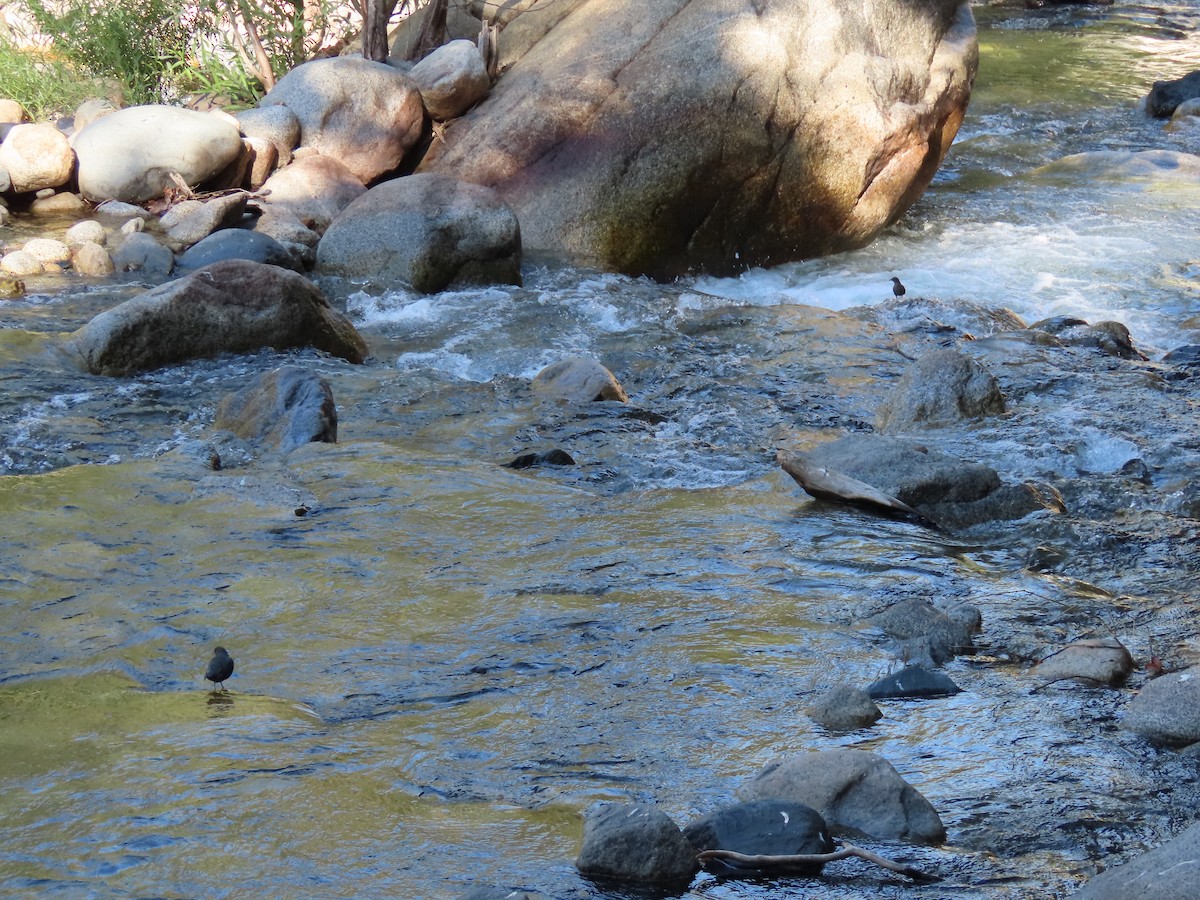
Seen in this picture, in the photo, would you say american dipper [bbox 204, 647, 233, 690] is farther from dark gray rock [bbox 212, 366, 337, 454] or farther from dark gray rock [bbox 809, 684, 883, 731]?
dark gray rock [bbox 212, 366, 337, 454]

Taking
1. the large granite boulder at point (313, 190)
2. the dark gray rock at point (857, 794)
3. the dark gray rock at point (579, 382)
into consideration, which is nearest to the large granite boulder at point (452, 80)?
the large granite boulder at point (313, 190)

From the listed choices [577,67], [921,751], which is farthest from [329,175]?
[921,751]

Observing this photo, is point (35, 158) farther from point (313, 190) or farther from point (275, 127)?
point (313, 190)

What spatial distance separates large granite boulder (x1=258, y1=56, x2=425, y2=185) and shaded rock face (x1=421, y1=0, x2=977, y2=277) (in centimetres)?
33

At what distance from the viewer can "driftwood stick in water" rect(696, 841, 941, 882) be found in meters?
2.42

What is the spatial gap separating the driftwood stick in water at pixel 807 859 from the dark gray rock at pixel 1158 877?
31cm

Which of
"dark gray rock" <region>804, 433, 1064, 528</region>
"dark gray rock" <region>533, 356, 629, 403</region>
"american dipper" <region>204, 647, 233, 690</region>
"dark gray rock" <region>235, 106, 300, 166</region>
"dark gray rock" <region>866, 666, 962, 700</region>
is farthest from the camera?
"dark gray rock" <region>235, 106, 300, 166</region>

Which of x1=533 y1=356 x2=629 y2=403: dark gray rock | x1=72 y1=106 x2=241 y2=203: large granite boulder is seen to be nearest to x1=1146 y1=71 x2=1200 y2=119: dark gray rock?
x1=533 y1=356 x2=629 y2=403: dark gray rock

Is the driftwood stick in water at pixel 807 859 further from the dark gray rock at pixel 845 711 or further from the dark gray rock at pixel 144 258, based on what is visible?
the dark gray rock at pixel 144 258

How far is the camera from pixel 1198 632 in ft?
12.2

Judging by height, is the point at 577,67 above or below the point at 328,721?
above

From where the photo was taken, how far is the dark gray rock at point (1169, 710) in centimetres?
301

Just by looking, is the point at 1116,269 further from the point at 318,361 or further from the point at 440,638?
the point at 440,638

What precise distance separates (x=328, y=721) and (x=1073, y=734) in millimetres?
1884
